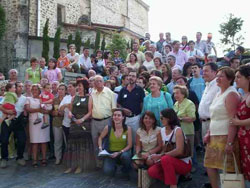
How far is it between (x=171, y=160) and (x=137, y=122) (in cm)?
156

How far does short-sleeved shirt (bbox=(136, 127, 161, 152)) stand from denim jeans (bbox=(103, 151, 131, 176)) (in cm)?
40

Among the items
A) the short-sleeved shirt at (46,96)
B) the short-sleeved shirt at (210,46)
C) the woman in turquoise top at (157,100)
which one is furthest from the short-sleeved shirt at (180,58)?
the short-sleeved shirt at (46,96)

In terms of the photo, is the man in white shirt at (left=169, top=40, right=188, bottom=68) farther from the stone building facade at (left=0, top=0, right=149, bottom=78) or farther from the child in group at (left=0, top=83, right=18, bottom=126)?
the stone building facade at (left=0, top=0, right=149, bottom=78)

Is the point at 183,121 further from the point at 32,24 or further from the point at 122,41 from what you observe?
the point at 32,24

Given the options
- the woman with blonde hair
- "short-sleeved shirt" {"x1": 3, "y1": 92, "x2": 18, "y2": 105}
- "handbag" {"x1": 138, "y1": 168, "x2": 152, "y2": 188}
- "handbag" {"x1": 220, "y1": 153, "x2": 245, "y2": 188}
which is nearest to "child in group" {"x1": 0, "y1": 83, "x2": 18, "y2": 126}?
"short-sleeved shirt" {"x1": 3, "y1": 92, "x2": 18, "y2": 105}

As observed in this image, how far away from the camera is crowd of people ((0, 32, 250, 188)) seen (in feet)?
13.2

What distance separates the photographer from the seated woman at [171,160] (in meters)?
4.64

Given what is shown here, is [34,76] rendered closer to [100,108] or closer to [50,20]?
[100,108]

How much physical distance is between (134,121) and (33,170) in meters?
2.34

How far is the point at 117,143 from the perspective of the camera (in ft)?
19.3

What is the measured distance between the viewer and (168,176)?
4.61 metres

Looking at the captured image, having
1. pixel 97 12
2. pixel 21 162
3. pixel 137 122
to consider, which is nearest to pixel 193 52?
pixel 137 122

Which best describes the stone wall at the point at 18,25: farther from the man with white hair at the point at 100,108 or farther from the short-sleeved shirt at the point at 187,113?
the short-sleeved shirt at the point at 187,113

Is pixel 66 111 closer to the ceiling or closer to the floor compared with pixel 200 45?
closer to the floor
